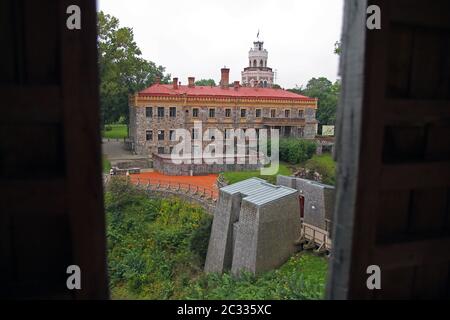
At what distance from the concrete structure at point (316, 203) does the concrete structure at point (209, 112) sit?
18.6 meters

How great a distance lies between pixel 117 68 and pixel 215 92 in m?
9.14

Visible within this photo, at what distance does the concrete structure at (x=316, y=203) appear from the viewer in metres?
15.2

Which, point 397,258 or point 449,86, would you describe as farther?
point 449,86

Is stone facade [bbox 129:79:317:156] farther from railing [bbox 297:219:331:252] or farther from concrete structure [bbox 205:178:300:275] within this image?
railing [bbox 297:219:331:252]

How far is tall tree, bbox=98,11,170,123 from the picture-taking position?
30.5 meters

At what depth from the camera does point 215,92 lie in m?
35.2

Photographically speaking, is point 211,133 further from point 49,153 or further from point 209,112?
point 49,153

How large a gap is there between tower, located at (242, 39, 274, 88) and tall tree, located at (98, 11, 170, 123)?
96.8 ft

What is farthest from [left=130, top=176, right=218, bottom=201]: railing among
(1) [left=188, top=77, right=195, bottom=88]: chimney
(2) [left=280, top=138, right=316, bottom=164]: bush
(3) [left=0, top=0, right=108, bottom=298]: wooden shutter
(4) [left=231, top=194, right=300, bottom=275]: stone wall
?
(3) [left=0, top=0, right=108, bottom=298]: wooden shutter

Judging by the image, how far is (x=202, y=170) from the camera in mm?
27547

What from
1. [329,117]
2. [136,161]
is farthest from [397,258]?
[329,117]

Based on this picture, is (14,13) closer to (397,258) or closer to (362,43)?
(362,43)
